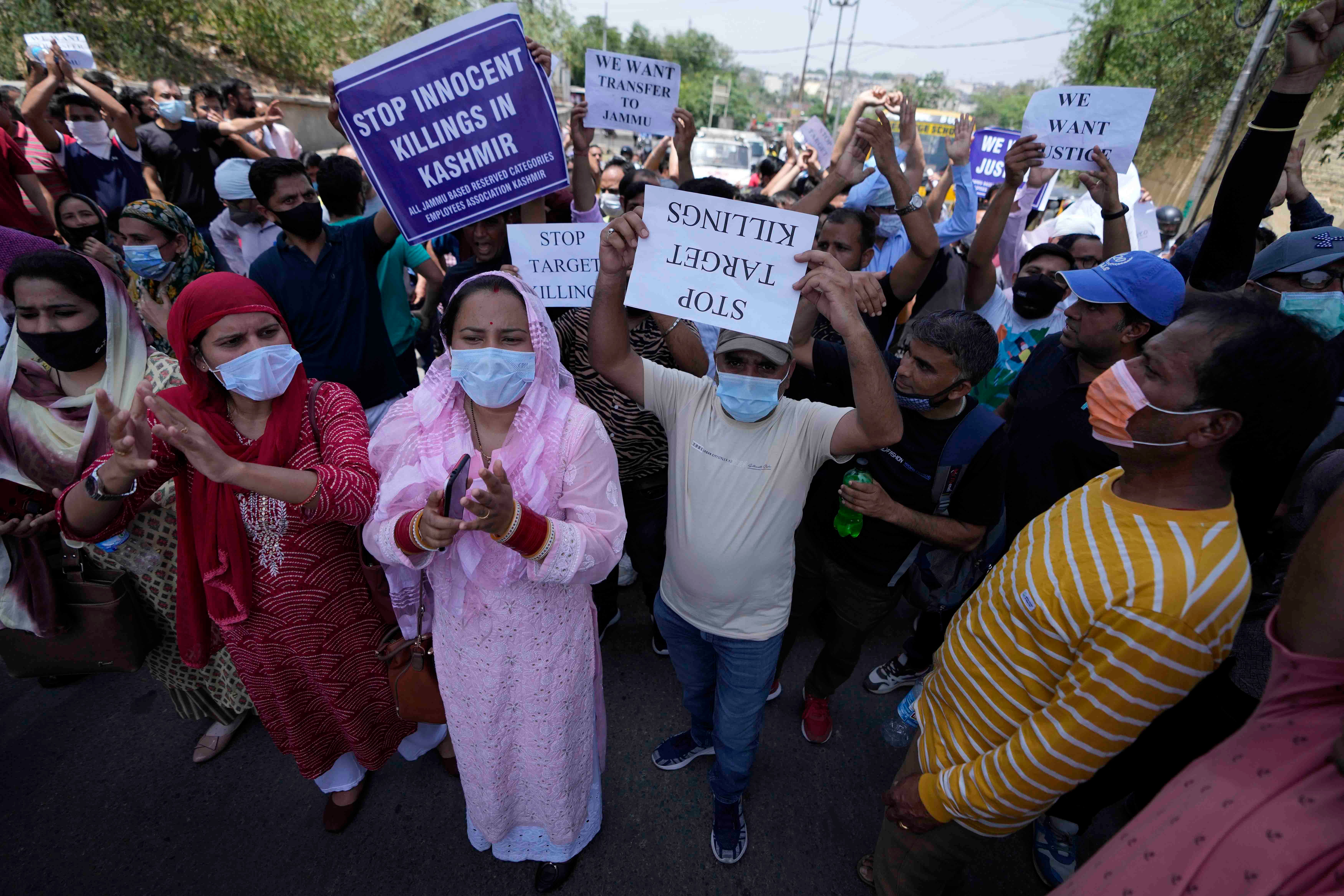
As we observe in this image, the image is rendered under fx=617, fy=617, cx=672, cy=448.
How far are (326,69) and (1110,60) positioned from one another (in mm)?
23576

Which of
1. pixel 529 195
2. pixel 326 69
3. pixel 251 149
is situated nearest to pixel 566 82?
pixel 326 69

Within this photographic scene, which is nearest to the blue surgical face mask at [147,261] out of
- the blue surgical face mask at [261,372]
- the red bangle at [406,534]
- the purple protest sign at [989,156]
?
the blue surgical face mask at [261,372]

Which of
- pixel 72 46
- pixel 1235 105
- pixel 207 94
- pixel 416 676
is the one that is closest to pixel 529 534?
pixel 416 676

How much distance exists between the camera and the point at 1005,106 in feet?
295

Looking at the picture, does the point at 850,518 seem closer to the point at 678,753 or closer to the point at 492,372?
the point at 678,753

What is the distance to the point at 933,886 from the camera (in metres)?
1.78

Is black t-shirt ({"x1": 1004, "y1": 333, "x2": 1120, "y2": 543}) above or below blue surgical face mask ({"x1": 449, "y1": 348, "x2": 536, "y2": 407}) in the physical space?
below

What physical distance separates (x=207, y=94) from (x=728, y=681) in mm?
9037

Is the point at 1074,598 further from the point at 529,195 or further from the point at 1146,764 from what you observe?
the point at 529,195

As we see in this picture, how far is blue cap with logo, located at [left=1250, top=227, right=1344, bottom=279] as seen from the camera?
104 inches

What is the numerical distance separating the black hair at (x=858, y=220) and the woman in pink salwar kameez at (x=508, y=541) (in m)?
2.10

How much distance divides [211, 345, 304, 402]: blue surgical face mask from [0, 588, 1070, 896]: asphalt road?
1.75 m

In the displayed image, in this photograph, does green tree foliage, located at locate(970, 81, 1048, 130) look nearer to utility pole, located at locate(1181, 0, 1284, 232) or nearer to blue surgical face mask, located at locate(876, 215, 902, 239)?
utility pole, located at locate(1181, 0, 1284, 232)

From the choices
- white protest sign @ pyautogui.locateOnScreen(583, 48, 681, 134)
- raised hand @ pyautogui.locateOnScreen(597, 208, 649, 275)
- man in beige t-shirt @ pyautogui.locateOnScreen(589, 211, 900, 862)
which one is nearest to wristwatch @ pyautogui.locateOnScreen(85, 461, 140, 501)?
man in beige t-shirt @ pyautogui.locateOnScreen(589, 211, 900, 862)
